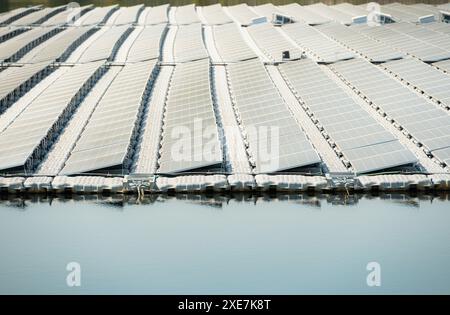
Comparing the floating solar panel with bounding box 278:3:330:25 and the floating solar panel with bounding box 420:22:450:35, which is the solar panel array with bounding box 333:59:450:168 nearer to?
the floating solar panel with bounding box 420:22:450:35

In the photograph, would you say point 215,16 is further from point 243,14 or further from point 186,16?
point 186,16

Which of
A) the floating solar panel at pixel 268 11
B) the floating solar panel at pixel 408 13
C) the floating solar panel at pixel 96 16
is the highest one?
the floating solar panel at pixel 408 13

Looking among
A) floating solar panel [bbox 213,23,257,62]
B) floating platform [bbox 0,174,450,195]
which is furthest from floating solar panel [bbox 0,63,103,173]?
floating solar panel [bbox 213,23,257,62]

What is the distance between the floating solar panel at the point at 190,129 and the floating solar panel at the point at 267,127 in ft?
6.74

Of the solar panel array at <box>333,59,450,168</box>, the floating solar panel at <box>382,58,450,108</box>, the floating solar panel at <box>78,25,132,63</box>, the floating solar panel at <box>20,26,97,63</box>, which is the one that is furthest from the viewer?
the floating solar panel at <box>20,26,97,63</box>

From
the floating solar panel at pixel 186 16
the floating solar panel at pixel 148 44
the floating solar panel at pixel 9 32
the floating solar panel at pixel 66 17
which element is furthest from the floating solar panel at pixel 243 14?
the floating solar panel at pixel 9 32

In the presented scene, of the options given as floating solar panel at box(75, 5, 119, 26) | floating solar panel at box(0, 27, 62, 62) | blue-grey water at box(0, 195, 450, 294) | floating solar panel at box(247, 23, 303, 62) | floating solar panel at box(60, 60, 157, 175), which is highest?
floating solar panel at box(75, 5, 119, 26)

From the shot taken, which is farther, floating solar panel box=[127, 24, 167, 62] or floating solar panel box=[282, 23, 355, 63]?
floating solar panel box=[127, 24, 167, 62]

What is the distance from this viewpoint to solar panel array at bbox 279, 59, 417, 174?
117ft

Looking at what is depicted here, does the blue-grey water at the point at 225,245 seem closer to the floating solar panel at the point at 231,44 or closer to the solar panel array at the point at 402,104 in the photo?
the solar panel array at the point at 402,104

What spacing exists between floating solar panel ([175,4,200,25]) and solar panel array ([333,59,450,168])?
119ft

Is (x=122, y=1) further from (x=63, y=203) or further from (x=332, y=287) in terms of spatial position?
(x=332, y=287)

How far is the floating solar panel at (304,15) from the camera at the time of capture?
85312mm
